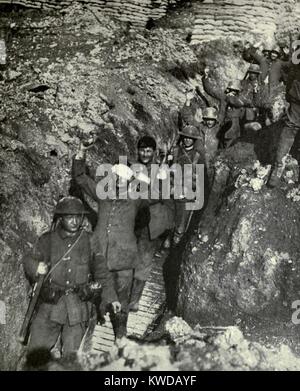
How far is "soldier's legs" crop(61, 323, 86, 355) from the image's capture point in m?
3.96

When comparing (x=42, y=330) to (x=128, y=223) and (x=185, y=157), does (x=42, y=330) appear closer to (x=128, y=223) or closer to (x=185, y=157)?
(x=128, y=223)

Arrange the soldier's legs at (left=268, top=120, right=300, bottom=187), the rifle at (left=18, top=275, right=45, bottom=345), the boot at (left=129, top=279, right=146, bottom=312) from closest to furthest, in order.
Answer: the rifle at (left=18, top=275, right=45, bottom=345)
the soldier's legs at (left=268, top=120, right=300, bottom=187)
the boot at (left=129, top=279, right=146, bottom=312)

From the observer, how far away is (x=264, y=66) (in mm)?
5566

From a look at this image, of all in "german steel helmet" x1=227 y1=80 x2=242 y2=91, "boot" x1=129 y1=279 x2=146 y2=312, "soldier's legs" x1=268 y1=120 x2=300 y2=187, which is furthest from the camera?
"german steel helmet" x1=227 y1=80 x2=242 y2=91

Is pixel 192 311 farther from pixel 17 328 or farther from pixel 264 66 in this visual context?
pixel 264 66

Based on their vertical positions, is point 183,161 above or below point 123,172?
below

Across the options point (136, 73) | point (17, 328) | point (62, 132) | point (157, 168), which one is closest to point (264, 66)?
point (136, 73)

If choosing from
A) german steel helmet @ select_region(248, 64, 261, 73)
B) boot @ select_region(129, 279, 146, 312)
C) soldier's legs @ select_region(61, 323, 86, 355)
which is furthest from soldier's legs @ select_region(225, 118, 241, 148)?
soldier's legs @ select_region(61, 323, 86, 355)

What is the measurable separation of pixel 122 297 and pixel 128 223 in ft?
2.60

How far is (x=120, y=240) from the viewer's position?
4.25m

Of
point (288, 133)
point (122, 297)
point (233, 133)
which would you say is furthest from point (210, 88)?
point (122, 297)

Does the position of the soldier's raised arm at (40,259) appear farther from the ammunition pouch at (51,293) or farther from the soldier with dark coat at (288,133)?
the soldier with dark coat at (288,133)

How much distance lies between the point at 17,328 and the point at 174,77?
3.83 metres

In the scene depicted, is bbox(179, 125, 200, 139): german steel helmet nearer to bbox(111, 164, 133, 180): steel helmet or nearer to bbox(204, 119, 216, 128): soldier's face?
bbox(204, 119, 216, 128): soldier's face
